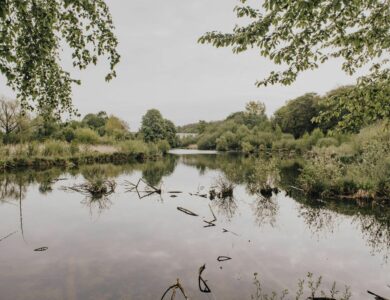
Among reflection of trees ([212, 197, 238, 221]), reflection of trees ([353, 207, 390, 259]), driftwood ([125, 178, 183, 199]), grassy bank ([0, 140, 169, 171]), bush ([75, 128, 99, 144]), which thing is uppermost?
bush ([75, 128, 99, 144])

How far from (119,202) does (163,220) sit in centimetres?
345

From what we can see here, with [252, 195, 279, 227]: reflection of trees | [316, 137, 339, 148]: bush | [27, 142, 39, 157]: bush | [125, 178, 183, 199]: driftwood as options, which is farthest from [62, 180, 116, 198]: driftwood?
[316, 137, 339, 148]: bush

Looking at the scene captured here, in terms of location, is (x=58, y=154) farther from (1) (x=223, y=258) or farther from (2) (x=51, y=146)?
(1) (x=223, y=258)

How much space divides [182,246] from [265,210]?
199 inches

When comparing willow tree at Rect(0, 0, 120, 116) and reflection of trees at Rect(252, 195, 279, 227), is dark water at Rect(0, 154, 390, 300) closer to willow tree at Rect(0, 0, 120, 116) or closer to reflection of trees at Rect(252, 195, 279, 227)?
reflection of trees at Rect(252, 195, 279, 227)

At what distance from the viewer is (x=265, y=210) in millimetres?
11953

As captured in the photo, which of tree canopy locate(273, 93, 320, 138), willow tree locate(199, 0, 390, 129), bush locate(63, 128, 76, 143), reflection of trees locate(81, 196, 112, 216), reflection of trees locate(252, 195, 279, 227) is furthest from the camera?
tree canopy locate(273, 93, 320, 138)

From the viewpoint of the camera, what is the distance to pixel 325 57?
771 centimetres

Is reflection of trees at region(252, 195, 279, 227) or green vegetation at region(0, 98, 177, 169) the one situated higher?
green vegetation at region(0, 98, 177, 169)

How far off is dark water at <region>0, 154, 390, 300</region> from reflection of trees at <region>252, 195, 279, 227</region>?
0.04 meters

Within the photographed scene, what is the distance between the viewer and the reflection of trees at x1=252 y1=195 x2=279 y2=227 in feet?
34.5

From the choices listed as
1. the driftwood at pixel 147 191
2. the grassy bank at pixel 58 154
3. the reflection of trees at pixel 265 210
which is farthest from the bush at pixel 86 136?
the reflection of trees at pixel 265 210

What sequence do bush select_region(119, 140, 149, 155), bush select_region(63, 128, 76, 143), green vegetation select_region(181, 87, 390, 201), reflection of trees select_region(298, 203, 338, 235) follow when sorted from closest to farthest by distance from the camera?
reflection of trees select_region(298, 203, 338, 235) → green vegetation select_region(181, 87, 390, 201) → bush select_region(119, 140, 149, 155) → bush select_region(63, 128, 76, 143)

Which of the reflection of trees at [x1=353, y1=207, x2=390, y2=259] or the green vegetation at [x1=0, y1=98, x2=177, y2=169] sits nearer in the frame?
the reflection of trees at [x1=353, y1=207, x2=390, y2=259]
